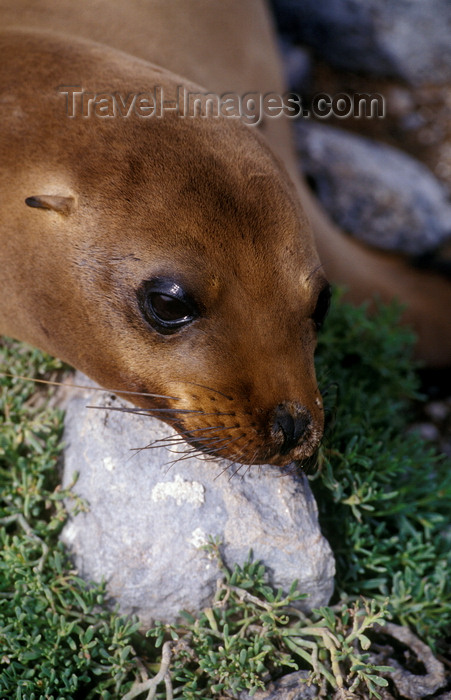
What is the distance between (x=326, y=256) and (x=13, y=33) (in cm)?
215

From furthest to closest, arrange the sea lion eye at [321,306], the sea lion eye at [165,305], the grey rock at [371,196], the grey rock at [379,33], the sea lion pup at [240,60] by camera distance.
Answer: the grey rock at [379,33] → the grey rock at [371,196] → the sea lion pup at [240,60] → the sea lion eye at [321,306] → the sea lion eye at [165,305]

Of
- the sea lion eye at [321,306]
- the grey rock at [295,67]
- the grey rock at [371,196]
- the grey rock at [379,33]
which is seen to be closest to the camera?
the sea lion eye at [321,306]

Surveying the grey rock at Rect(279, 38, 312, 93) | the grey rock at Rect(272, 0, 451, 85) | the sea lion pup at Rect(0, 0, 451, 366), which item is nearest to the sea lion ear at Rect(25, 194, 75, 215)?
the sea lion pup at Rect(0, 0, 451, 366)

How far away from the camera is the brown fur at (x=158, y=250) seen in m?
2.04

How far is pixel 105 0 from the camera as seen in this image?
336 cm

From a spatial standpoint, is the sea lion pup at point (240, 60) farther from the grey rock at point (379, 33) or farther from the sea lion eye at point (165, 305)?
the grey rock at point (379, 33)

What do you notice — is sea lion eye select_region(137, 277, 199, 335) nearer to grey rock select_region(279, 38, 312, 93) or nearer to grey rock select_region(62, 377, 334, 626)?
grey rock select_region(62, 377, 334, 626)

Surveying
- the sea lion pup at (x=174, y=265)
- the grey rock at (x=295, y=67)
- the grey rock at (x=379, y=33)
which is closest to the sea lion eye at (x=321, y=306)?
the sea lion pup at (x=174, y=265)

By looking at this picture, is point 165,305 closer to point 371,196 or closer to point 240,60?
point 240,60

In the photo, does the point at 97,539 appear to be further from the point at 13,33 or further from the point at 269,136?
the point at 269,136

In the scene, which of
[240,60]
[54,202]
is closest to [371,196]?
[240,60]

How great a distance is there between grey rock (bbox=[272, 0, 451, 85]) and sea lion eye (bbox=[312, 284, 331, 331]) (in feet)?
16.2

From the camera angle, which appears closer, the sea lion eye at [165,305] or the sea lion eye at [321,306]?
the sea lion eye at [165,305]

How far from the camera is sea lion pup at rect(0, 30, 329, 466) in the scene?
2.04 meters
